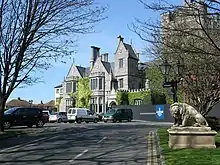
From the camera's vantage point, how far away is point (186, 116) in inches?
608

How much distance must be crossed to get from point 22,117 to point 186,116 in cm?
2062

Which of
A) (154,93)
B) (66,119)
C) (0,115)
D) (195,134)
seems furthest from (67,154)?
(154,93)

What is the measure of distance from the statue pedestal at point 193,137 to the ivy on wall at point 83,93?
63686 mm

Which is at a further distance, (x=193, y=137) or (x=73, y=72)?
(x=73, y=72)

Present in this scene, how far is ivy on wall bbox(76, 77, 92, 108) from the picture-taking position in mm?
79000

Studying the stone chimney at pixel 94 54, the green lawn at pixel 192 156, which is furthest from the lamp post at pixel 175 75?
the stone chimney at pixel 94 54

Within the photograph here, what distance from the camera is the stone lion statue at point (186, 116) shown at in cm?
1523

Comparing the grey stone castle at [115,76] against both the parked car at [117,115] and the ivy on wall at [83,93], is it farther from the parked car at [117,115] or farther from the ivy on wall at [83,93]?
the parked car at [117,115]

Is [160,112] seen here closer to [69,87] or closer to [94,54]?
[94,54]

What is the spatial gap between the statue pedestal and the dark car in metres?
20.1

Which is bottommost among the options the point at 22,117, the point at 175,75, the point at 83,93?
the point at 22,117

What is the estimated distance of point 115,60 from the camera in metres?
79.2

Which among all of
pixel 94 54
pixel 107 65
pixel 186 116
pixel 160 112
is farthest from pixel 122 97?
pixel 186 116

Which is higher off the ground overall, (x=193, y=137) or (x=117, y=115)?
(x=117, y=115)
